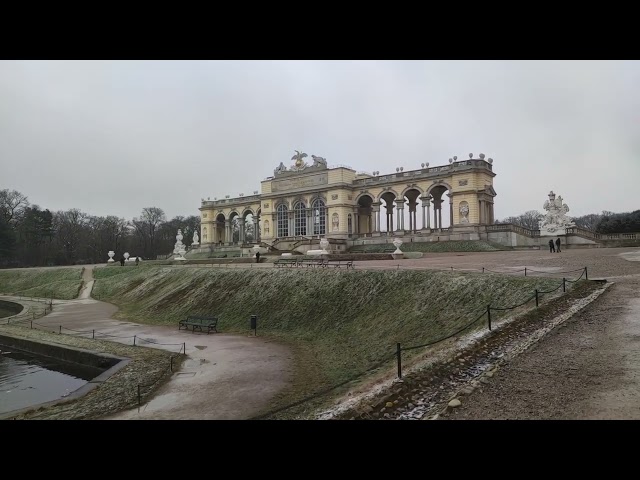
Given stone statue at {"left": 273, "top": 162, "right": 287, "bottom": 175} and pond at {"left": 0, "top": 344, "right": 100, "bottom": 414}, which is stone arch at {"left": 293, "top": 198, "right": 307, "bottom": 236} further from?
pond at {"left": 0, "top": 344, "right": 100, "bottom": 414}

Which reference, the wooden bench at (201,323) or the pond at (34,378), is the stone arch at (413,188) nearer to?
the wooden bench at (201,323)

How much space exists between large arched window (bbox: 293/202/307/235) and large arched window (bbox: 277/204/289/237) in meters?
1.70

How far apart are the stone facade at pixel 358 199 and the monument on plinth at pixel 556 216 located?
33.6 feet

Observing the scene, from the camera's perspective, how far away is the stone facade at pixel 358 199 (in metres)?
52.5

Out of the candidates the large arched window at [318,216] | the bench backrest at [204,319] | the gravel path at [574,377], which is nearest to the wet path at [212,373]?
the bench backrest at [204,319]

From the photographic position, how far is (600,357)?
30.5 feet

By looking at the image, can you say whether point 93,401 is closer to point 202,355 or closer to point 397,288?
point 202,355

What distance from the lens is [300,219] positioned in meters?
69.2

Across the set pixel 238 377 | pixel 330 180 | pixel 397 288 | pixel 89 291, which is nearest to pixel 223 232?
pixel 330 180

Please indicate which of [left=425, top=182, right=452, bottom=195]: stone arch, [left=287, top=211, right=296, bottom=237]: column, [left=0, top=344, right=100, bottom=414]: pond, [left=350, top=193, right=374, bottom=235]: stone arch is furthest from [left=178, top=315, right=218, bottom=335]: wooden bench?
[left=287, top=211, right=296, bottom=237]: column

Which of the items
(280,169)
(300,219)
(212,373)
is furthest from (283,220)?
(212,373)
